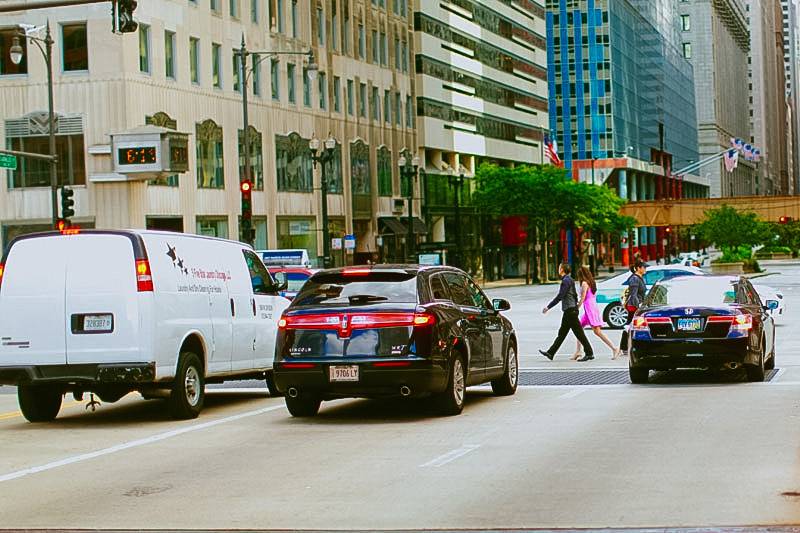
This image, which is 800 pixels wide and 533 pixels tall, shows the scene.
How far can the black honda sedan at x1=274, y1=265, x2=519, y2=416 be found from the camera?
15.8 meters

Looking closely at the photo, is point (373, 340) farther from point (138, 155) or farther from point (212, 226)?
point (212, 226)

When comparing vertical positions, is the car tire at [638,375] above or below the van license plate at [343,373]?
below

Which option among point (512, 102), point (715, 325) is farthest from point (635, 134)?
point (715, 325)

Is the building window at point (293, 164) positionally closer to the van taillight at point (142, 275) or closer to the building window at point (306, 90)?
the building window at point (306, 90)

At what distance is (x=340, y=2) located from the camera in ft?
240

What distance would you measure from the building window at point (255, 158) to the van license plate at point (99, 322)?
45.6 meters

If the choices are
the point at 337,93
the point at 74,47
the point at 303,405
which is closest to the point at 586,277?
the point at 303,405

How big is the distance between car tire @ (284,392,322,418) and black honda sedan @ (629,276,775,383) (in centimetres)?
563

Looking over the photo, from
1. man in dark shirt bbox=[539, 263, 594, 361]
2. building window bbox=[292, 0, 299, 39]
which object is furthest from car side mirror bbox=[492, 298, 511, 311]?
building window bbox=[292, 0, 299, 39]

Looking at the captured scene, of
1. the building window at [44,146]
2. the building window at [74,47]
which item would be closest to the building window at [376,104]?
the building window at [74,47]

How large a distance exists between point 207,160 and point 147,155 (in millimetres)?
8075

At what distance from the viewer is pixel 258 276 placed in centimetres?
1962

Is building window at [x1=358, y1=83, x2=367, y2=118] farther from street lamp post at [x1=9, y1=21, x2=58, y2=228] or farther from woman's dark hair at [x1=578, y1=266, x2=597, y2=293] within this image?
woman's dark hair at [x1=578, y1=266, x2=597, y2=293]

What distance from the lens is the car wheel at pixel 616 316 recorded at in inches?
1465
